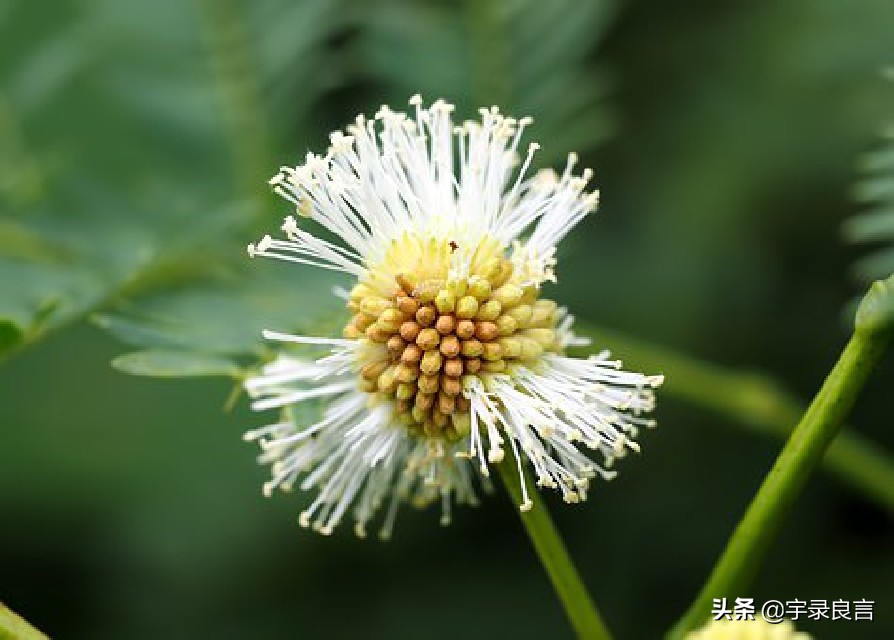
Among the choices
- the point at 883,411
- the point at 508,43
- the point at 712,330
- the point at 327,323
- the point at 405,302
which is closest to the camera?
the point at 405,302

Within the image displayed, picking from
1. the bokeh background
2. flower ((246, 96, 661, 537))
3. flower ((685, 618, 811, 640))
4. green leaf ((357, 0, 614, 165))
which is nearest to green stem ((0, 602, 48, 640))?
flower ((246, 96, 661, 537))

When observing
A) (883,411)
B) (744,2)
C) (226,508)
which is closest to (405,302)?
(226,508)

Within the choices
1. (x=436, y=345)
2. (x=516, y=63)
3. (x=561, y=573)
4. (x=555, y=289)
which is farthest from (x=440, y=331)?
(x=555, y=289)

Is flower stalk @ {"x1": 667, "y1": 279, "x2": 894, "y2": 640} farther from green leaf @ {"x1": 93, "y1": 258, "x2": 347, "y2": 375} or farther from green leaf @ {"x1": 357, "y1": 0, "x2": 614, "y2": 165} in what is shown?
green leaf @ {"x1": 357, "y1": 0, "x2": 614, "y2": 165}

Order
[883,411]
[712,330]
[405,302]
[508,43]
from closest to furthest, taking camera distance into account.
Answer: [405,302], [508,43], [883,411], [712,330]

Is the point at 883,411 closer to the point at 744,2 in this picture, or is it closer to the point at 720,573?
the point at 744,2

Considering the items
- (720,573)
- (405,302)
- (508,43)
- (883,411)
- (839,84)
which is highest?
(508,43)
